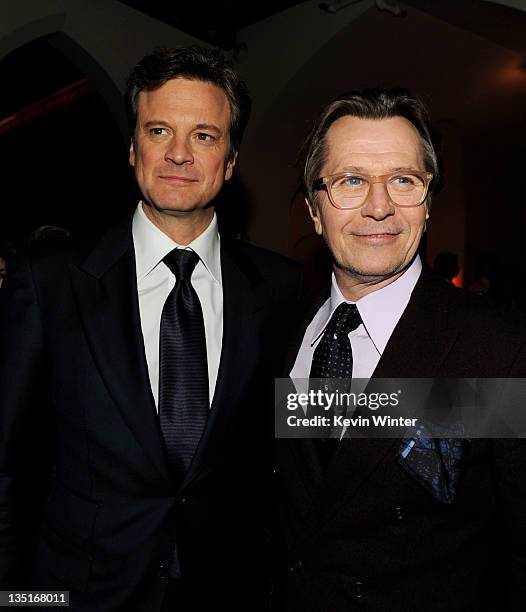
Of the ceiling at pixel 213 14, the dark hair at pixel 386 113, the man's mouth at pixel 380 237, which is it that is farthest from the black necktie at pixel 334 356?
the ceiling at pixel 213 14

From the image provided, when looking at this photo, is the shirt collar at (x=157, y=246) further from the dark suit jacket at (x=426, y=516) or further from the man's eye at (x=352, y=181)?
the dark suit jacket at (x=426, y=516)

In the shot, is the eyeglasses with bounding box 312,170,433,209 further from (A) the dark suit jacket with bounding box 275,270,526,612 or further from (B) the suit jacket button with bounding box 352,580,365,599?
(B) the suit jacket button with bounding box 352,580,365,599

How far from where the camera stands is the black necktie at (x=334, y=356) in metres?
1.33

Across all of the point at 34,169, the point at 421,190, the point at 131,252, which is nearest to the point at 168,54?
the point at 131,252

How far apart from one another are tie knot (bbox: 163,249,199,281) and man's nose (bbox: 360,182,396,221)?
52cm

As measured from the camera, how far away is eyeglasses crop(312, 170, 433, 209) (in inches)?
55.7

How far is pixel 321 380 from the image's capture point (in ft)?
4.55

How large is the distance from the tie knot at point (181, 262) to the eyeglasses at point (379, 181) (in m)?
0.45

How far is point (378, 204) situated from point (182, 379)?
0.70m

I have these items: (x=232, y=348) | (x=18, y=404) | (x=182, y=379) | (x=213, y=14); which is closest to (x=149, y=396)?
(x=182, y=379)

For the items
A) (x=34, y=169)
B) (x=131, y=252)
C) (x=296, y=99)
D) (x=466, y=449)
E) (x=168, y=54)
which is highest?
(x=34, y=169)

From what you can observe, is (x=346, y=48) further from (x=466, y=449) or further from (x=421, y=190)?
(x=466, y=449)

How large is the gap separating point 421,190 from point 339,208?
0.74ft

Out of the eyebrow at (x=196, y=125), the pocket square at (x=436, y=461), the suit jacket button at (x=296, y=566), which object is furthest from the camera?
the eyebrow at (x=196, y=125)
